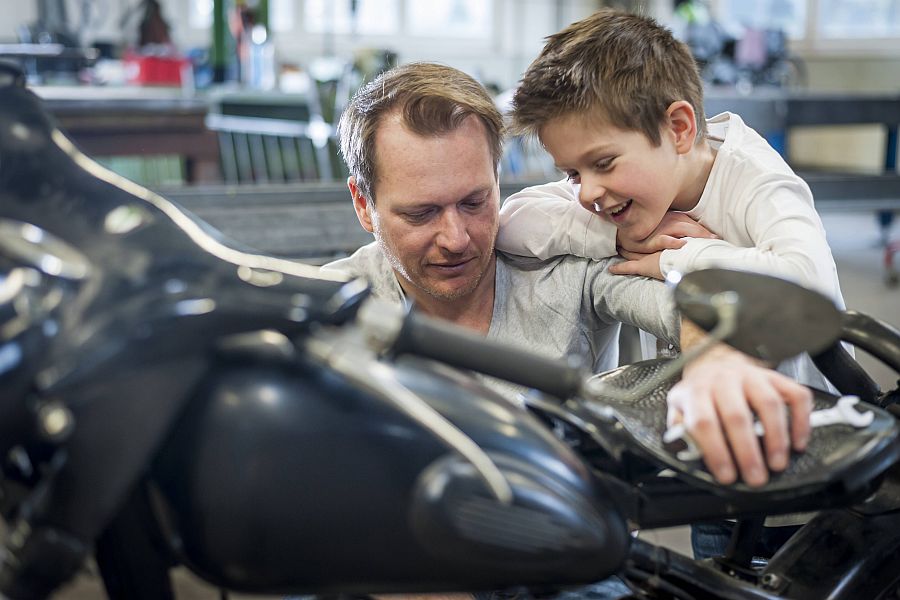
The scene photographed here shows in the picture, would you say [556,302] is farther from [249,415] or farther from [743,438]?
[249,415]

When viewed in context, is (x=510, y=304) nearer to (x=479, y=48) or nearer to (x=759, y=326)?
(x=759, y=326)

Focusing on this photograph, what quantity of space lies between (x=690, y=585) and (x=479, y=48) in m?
9.27

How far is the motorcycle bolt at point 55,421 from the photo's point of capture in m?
0.48

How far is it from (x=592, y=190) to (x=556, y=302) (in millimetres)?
165

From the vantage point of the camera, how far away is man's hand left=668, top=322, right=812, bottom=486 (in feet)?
2.22

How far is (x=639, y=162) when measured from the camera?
117 cm

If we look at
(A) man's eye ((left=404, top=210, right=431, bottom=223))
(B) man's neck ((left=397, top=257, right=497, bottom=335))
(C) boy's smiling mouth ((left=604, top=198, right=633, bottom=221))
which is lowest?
(B) man's neck ((left=397, top=257, right=497, bottom=335))

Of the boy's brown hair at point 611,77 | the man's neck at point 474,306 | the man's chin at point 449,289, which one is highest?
the boy's brown hair at point 611,77

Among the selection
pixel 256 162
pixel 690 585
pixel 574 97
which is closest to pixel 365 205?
pixel 574 97

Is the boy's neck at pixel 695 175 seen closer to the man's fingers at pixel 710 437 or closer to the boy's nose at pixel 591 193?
the boy's nose at pixel 591 193

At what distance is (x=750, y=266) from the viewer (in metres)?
0.98

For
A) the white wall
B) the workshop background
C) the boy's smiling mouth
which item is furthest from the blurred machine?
the boy's smiling mouth

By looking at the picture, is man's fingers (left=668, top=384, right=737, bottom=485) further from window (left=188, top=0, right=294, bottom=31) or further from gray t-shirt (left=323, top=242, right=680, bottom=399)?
window (left=188, top=0, right=294, bottom=31)

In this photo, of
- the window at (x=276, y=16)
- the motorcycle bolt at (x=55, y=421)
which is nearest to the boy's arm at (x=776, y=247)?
the motorcycle bolt at (x=55, y=421)
